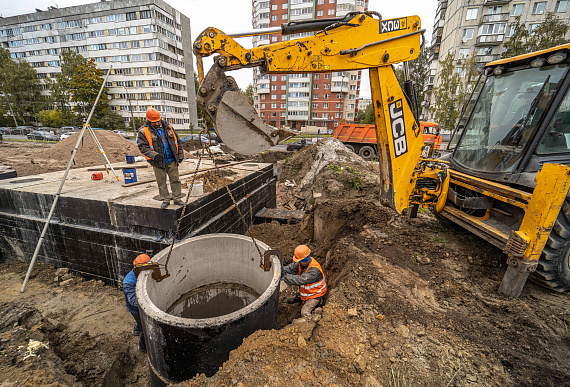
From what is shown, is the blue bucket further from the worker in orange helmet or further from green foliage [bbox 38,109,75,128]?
green foliage [bbox 38,109,75,128]

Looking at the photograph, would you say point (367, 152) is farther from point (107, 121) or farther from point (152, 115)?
point (107, 121)

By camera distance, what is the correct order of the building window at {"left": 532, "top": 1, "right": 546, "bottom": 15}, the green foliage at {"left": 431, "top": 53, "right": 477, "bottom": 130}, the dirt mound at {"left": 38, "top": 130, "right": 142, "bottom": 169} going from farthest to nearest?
the building window at {"left": 532, "top": 1, "right": 546, "bottom": 15}
the green foliage at {"left": 431, "top": 53, "right": 477, "bottom": 130}
the dirt mound at {"left": 38, "top": 130, "right": 142, "bottom": 169}

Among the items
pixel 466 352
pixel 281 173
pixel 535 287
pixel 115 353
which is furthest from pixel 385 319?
pixel 281 173

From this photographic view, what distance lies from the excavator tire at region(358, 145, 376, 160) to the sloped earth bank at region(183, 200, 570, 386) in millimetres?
12262

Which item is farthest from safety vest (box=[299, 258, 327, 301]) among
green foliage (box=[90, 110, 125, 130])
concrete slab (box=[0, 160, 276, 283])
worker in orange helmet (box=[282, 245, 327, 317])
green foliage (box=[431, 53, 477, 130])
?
green foliage (box=[90, 110, 125, 130])

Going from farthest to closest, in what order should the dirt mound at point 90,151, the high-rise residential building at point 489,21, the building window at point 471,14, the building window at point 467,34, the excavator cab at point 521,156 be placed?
the building window at point 467,34, the building window at point 471,14, the high-rise residential building at point 489,21, the dirt mound at point 90,151, the excavator cab at point 521,156

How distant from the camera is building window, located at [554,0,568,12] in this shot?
22.8 m

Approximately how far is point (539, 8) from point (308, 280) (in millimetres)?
36541

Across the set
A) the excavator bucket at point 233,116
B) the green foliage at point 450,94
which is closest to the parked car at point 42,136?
the excavator bucket at point 233,116

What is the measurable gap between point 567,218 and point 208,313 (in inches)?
212

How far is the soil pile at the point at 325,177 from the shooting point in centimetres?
859

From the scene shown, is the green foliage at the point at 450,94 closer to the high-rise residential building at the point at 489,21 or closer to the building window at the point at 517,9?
the high-rise residential building at the point at 489,21

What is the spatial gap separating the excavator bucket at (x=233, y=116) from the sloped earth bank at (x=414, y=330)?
2.19m

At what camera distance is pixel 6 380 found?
2621mm
